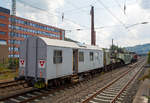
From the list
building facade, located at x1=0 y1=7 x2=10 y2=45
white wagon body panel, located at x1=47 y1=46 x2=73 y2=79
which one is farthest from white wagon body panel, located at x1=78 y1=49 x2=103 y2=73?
building facade, located at x1=0 y1=7 x2=10 y2=45

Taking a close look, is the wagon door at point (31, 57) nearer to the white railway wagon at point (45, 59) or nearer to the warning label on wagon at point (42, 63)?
the white railway wagon at point (45, 59)

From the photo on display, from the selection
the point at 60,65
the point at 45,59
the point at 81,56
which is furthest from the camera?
the point at 81,56

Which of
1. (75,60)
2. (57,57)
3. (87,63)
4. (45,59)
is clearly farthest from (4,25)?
(45,59)

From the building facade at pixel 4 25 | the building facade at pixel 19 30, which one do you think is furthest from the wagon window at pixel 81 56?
the building facade at pixel 4 25

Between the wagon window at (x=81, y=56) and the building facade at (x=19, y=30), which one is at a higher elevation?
the building facade at (x=19, y=30)

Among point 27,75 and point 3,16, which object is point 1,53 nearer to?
point 3,16

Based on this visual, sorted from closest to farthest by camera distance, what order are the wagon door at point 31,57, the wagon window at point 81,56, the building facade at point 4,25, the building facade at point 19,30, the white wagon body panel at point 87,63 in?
the wagon door at point 31,57 < the wagon window at point 81,56 < the white wagon body panel at point 87,63 < the building facade at point 4,25 < the building facade at point 19,30

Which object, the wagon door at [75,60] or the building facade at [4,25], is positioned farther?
the building facade at [4,25]

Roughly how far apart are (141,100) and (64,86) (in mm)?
5674

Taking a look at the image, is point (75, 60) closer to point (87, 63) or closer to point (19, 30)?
point (87, 63)

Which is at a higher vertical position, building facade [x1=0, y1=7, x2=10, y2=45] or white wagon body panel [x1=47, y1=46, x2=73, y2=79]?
building facade [x1=0, y1=7, x2=10, y2=45]

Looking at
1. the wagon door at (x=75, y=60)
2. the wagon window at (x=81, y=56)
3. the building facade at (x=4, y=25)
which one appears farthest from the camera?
the building facade at (x=4, y=25)

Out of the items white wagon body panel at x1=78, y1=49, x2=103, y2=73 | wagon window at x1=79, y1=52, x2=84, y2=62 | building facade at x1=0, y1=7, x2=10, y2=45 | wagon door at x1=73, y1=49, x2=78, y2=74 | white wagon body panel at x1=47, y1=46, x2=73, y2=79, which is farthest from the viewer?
building facade at x1=0, y1=7, x2=10, y2=45

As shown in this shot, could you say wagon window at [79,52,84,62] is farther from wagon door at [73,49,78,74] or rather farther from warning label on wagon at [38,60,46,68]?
warning label on wagon at [38,60,46,68]
